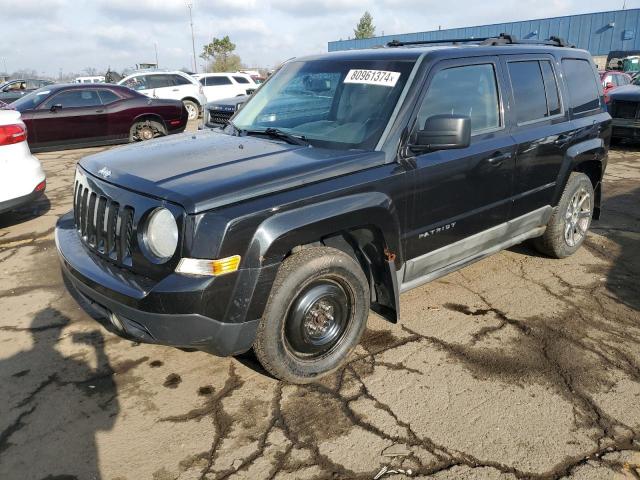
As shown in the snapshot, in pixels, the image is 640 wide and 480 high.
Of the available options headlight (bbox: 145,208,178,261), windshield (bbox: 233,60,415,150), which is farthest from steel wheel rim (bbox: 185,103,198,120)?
headlight (bbox: 145,208,178,261)

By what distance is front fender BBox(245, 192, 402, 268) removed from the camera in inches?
100

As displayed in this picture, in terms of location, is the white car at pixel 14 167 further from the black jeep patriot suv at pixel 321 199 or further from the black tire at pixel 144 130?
the black tire at pixel 144 130

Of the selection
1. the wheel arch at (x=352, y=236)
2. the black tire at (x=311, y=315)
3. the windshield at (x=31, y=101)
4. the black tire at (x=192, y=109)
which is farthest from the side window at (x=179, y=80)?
the black tire at (x=311, y=315)

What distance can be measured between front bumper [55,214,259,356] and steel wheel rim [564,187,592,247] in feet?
11.6

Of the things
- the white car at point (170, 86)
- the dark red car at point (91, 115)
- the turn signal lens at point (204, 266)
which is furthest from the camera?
the white car at point (170, 86)

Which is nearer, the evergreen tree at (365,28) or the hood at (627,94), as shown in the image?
the hood at (627,94)

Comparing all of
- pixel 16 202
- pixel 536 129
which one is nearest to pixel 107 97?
pixel 16 202

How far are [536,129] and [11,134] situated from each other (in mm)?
5300

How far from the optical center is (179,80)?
663 inches

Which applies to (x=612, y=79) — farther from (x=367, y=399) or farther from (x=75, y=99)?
(x=367, y=399)

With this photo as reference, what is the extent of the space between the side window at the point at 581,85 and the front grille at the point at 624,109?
6.81 metres

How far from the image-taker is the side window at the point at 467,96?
3.36 meters

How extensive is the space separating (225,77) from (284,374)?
18318 mm

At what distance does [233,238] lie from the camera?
2.45 m
